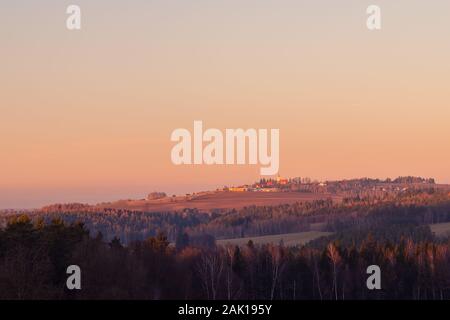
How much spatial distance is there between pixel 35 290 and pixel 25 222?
16.5 meters

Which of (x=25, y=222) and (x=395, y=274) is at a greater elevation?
(x=25, y=222)

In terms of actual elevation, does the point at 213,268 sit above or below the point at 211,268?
below

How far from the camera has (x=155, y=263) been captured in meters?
107

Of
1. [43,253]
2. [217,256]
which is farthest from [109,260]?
[217,256]

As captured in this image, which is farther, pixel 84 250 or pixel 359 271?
pixel 359 271

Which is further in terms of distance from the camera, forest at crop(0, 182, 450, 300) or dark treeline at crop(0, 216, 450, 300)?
forest at crop(0, 182, 450, 300)

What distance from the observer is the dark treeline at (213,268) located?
8150 centimetres

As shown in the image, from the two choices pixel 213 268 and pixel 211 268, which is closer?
pixel 211 268

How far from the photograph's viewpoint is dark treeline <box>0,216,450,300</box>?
81.5m

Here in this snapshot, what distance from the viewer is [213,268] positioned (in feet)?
372

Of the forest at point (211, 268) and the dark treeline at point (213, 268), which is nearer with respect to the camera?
the dark treeline at point (213, 268)

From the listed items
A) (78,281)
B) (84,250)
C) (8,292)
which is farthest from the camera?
(84,250)
